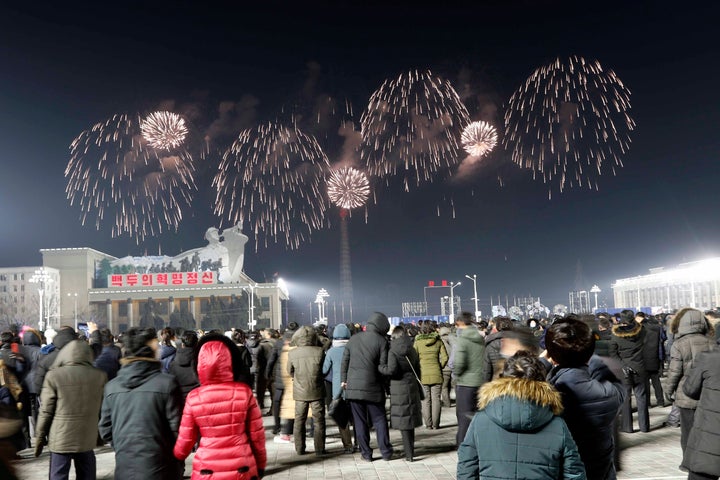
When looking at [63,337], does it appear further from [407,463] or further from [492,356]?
[492,356]

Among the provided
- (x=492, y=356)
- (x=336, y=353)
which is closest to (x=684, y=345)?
(x=492, y=356)

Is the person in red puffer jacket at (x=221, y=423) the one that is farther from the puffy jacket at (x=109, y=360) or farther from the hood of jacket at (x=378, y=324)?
the puffy jacket at (x=109, y=360)

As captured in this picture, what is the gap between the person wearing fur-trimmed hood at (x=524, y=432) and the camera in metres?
3.33

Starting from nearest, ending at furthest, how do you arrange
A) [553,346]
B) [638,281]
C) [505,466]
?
1. [505,466]
2. [553,346]
3. [638,281]

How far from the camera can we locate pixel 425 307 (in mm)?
131250

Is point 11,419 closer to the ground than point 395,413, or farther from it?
farther from it

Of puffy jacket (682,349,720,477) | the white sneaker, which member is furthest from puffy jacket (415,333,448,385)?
puffy jacket (682,349,720,477)

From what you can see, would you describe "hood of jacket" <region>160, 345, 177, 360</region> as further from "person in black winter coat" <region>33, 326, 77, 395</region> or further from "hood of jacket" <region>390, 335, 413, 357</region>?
"hood of jacket" <region>390, 335, 413, 357</region>

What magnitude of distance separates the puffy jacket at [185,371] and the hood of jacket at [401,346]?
2.80 meters

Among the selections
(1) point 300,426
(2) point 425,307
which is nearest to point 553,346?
(1) point 300,426

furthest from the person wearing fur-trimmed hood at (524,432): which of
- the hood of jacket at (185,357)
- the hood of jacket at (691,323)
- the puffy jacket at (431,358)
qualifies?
the puffy jacket at (431,358)

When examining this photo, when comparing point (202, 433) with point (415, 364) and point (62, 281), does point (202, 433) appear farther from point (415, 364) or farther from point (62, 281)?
point (62, 281)

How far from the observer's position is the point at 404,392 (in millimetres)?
9109

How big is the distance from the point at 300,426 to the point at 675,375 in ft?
17.0
